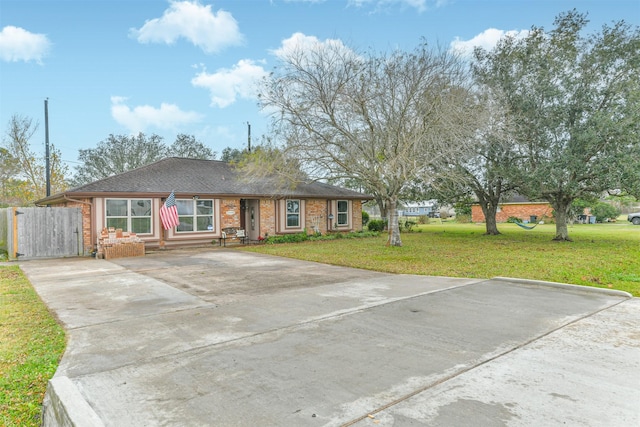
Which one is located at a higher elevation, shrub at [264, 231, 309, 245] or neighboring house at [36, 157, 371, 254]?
neighboring house at [36, 157, 371, 254]

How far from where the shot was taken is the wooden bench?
16172 millimetres

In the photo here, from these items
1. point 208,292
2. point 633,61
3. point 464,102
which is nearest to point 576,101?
point 633,61

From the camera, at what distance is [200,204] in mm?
15734

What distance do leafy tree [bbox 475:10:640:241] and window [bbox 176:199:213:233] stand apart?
41.5ft

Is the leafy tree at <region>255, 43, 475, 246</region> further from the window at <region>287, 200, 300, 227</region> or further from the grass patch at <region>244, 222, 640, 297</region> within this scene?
the window at <region>287, 200, 300, 227</region>

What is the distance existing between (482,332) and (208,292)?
4.60 m

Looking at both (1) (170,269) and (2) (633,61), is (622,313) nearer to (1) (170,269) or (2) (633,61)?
(1) (170,269)

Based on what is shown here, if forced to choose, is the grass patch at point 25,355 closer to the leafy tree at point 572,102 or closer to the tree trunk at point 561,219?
the leafy tree at point 572,102

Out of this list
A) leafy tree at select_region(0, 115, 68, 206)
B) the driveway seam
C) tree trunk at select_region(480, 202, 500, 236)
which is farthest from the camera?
leafy tree at select_region(0, 115, 68, 206)

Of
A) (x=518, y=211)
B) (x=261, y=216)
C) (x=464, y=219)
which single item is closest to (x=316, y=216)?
(x=261, y=216)

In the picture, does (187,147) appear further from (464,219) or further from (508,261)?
(508,261)

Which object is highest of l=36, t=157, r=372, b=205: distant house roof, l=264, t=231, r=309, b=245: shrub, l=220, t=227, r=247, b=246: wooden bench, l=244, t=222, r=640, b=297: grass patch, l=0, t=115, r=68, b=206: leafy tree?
l=0, t=115, r=68, b=206: leafy tree

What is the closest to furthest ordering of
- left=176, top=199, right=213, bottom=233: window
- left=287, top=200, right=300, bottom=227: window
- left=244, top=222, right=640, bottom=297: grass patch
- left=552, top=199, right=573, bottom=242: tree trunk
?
left=244, top=222, right=640, bottom=297: grass patch → left=176, top=199, right=213, bottom=233: window → left=552, top=199, right=573, bottom=242: tree trunk → left=287, top=200, right=300, bottom=227: window

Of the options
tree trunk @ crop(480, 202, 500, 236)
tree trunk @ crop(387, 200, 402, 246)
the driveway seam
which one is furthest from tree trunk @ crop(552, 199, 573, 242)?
the driveway seam
